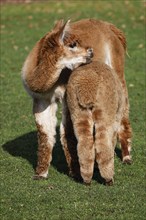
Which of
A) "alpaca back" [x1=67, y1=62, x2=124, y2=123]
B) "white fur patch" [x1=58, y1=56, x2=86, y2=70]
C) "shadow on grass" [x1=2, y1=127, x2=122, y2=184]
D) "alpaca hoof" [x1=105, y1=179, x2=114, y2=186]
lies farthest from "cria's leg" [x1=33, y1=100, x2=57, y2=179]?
"alpaca hoof" [x1=105, y1=179, x2=114, y2=186]

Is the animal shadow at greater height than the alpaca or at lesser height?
lesser

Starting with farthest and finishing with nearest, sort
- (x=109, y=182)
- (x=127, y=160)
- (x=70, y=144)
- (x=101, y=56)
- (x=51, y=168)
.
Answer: (x=127, y=160), (x=51, y=168), (x=101, y=56), (x=70, y=144), (x=109, y=182)

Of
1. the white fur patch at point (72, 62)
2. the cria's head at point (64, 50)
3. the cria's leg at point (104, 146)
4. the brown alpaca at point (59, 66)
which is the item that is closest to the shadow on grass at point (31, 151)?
the brown alpaca at point (59, 66)

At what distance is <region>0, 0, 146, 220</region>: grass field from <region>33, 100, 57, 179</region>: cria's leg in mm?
201

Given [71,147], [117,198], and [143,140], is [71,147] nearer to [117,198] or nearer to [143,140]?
[117,198]

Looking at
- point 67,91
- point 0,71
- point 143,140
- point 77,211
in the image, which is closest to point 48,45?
point 67,91

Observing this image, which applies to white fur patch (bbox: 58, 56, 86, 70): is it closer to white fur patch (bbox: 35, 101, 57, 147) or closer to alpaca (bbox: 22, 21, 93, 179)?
alpaca (bbox: 22, 21, 93, 179)

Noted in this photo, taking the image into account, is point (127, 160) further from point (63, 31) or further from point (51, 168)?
point (63, 31)

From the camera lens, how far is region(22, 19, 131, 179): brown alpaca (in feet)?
28.6

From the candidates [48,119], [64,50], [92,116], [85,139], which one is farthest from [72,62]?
[48,119]

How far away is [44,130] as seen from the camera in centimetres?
954

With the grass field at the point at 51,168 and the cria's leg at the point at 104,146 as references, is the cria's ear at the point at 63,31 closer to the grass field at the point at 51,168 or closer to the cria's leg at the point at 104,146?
the cria's leg at the point at 104,146

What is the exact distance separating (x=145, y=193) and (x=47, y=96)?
1.73m

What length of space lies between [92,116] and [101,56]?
155cm
